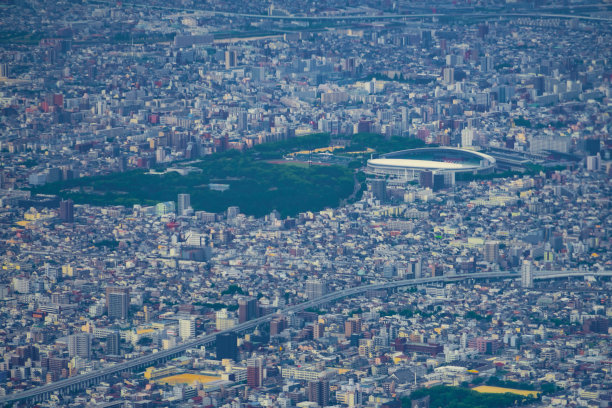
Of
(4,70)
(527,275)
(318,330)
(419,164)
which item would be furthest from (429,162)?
(318,330)

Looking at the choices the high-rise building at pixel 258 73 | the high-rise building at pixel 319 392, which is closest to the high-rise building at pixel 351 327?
the high-rise building at pixel 319 392

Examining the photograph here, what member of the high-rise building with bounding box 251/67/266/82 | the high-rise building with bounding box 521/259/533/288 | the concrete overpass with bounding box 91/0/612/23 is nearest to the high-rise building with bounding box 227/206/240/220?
the high-rise building with bounding box 521/259/533/288

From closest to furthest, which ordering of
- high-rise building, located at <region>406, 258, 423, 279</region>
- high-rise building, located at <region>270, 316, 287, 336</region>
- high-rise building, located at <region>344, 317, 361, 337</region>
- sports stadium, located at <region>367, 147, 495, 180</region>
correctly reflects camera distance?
high-rise building, located at <region>344, 317, 361, 337</region>, high-rise building, located at <region>270, 316, 287, 336</region>, high-rise building, located at <region>406, 258, 423, 279</region>, sports stadium, located at <region>367, 147, 495, 180</region>

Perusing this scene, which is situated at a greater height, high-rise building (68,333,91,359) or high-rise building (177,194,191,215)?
high-rise building (68,333,91,359)

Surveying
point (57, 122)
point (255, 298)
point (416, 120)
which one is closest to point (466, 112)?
point (416, 120)

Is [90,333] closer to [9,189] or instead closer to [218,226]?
[218,226]

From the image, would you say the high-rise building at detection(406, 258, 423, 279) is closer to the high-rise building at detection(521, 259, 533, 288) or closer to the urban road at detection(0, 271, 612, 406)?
the urban road at detection(0, 271, 612, 406)

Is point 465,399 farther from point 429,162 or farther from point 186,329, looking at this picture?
point 429,162
